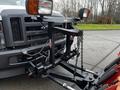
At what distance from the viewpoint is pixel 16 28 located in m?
4.37

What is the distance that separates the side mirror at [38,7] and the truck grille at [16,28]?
62cm

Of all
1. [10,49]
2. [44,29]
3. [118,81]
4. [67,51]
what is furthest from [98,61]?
[118,81]

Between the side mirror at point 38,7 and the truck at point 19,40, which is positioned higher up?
the side mirror at point 38,7

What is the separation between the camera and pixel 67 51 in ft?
15.8

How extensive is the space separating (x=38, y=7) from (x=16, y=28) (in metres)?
0.77

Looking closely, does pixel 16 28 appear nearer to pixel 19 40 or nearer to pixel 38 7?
pixel 19 40

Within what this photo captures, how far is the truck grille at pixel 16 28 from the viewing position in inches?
170

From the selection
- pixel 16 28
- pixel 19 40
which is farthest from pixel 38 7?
pixel 19 40

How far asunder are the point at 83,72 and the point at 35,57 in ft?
3.13

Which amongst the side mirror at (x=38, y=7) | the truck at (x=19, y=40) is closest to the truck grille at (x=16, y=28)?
the truck at (x=19, y=40)

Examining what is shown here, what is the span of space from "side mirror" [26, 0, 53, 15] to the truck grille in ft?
2.05

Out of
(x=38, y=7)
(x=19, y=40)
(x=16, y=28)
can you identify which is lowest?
(x=19, y=40)

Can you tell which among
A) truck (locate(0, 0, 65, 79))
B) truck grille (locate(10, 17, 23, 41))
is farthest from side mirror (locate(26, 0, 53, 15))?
truck grille (locate(10, 17, 23, 41))

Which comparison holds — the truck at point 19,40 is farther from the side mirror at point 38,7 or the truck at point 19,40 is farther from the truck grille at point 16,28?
the side mirror at point 38,7
